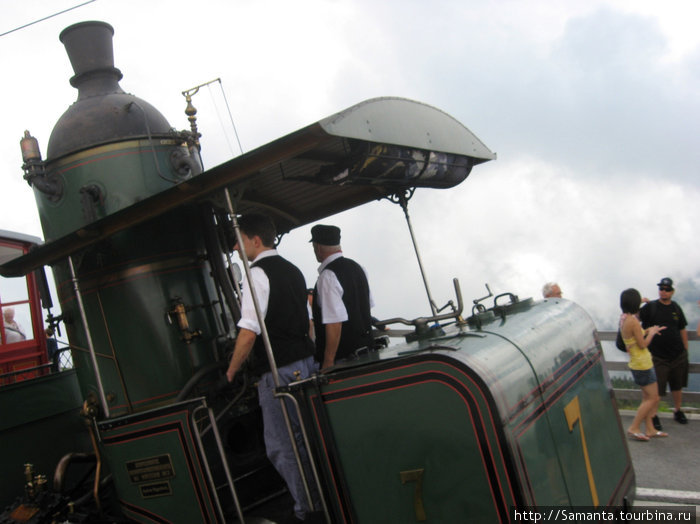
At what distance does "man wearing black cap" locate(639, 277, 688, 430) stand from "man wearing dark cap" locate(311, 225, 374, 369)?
14.4ft

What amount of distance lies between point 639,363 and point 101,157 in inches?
218

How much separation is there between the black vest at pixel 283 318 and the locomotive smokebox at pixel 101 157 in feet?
4.54

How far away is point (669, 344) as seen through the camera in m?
6.70

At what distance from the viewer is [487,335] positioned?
3002 millimetres

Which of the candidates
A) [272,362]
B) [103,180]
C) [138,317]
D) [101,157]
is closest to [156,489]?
[138,317]

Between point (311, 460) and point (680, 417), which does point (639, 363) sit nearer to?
point (680, 417)

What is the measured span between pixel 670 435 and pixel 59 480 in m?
5.89

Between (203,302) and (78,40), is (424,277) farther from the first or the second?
(78,40)

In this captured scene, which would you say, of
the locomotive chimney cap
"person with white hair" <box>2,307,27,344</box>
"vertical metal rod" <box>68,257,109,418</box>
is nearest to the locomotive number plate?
"vertical metal rod" <box>68,257,109,418</box>

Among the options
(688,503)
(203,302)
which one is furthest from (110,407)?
(688,503)

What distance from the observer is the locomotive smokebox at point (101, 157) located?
13.4ft

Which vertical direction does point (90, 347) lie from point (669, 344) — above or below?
above

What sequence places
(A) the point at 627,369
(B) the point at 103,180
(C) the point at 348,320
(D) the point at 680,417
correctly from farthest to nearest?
(A) the point at 627,369
(D) the point at 680,417
(B) the point at 103,180
(C) the point at 348,320

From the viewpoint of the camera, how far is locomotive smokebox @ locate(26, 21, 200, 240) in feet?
13.4
